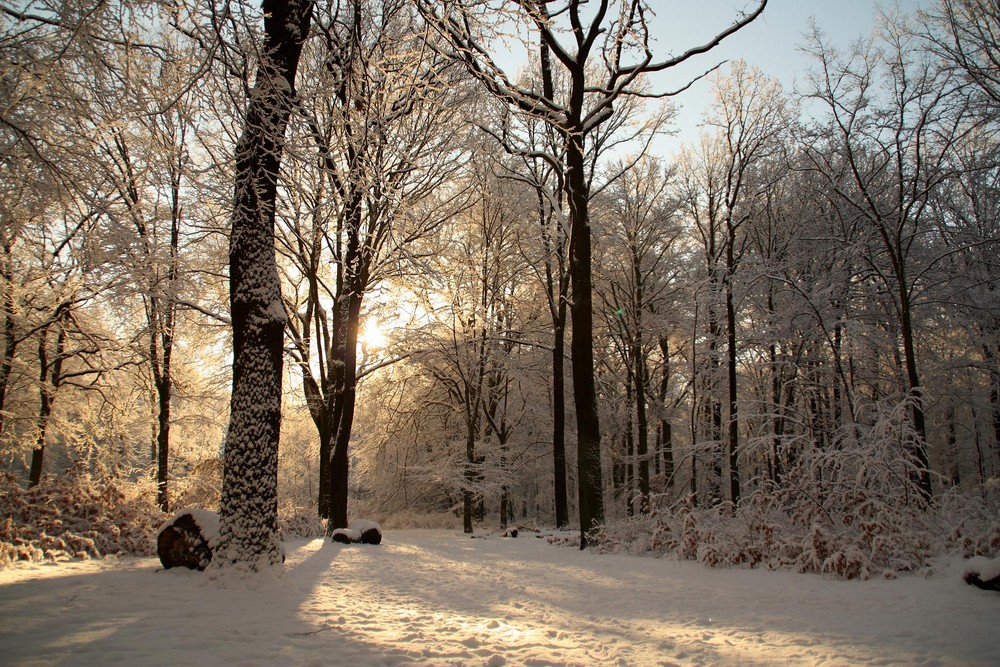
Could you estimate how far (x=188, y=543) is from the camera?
6188mm

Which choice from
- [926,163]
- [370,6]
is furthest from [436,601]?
[926,163]

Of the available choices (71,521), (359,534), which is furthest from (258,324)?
(359,534)

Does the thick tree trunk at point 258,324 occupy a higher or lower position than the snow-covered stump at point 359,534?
higher

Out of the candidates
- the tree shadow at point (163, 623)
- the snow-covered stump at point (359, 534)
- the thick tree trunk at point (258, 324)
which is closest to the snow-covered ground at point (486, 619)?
the tree shadow at point (163, 623)

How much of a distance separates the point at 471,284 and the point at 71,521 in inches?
455

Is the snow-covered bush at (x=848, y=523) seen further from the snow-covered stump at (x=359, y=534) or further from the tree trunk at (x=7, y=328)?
the tree trunk at (x=7, y=328)

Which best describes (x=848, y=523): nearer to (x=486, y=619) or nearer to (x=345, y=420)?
(x=486, y=619)

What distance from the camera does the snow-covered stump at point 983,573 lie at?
439 centimetres

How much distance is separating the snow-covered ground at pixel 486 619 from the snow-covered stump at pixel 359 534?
377 centimetres

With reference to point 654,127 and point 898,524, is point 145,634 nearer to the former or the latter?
point 898,524

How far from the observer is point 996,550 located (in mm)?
5258

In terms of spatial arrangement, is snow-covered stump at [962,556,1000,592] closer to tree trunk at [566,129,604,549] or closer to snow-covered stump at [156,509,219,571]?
tree trunk at [566,129,604,549]

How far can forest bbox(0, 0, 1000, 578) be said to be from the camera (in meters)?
5.66

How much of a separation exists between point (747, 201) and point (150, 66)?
1660cm
